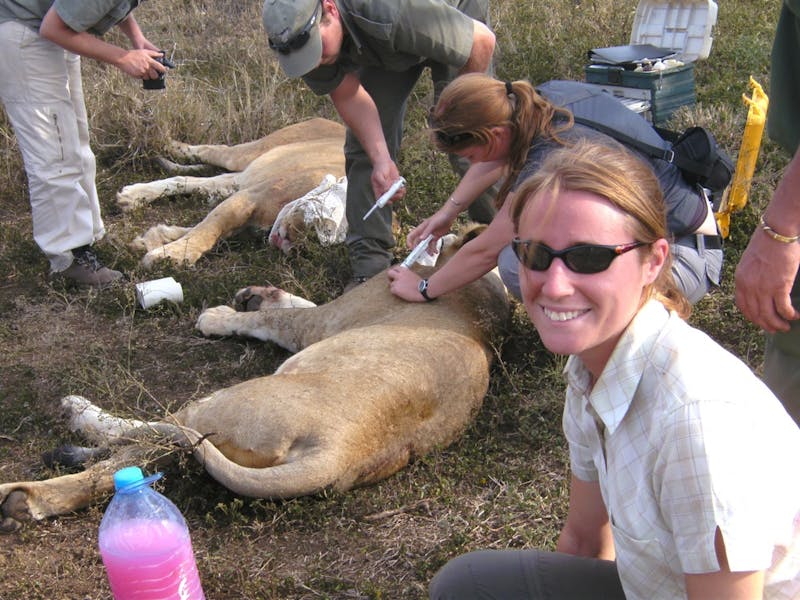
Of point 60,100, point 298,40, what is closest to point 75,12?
point 60,100

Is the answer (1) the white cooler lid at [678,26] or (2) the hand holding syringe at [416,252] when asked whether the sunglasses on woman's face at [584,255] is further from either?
(1) the white cooler lid at [678,26]

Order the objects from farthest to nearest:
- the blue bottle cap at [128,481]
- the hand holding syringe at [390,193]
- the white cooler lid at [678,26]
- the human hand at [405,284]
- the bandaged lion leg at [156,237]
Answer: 1. the white cooler lid at [678,26]
2. the bandaged lion leg at [156,237]
3. the hand holding syringe at [390,193]
4. the human hand at [405,284]
5. the blue bottle cap at [128,481]

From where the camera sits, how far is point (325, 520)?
125 inches

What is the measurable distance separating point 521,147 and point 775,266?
1.46 m

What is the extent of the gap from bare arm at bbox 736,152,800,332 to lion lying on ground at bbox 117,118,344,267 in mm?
3446

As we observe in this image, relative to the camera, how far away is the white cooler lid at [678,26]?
672 centimetres

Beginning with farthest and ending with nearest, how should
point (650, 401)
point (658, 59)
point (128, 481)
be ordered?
point (658, 59)
point (128, 481)
point (650, 401)

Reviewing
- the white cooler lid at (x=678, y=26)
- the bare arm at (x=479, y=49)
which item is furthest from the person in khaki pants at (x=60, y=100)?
the white cooler lid at (x=678, y=26)

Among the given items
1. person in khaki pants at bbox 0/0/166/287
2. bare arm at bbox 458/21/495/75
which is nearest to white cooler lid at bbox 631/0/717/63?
bare arm at bbox 458/21/495/75

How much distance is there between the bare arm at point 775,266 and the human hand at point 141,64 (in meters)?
3.55

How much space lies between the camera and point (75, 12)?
4.52m

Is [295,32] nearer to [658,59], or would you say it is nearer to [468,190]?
[468,190]

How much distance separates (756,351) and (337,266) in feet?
7.31

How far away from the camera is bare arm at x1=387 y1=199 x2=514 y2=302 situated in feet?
12.4
